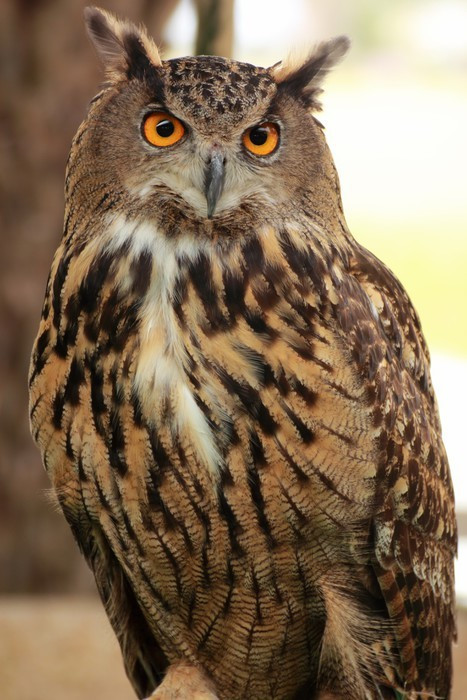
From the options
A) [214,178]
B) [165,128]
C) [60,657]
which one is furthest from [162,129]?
[60,657]

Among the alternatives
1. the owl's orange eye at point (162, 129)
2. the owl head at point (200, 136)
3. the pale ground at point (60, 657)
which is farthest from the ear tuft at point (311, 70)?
the pale ground at point (60, 657)

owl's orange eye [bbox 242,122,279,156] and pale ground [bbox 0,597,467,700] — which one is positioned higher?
owl's orange eye [bbox 242,122,279,156]

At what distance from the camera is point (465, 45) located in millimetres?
10836

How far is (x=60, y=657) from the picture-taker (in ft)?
11.1

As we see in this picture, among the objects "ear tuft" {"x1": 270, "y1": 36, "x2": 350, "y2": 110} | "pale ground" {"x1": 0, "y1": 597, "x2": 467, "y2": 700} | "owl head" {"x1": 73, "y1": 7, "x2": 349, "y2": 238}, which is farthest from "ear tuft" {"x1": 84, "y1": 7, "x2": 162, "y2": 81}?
"pale ground" {"x1": 0, "y1": 597, "x2": 467, "y2": 700}

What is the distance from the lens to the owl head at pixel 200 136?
5.65 feet

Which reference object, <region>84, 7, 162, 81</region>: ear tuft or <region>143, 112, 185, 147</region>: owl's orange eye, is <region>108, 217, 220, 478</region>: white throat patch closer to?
<region>143, 112, 185, 147</region>: owl's orange eye

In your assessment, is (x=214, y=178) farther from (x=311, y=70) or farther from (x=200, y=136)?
(x=311, y=70)

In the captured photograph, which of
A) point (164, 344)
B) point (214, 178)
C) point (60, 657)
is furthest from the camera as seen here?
point (60, 657)

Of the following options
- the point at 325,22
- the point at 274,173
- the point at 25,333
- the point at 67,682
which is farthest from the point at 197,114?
the point at 325,22

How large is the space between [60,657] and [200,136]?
7.05 ft

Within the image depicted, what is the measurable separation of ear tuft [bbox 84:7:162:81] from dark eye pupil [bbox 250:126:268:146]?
0.64ft

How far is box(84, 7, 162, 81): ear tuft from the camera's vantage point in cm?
183

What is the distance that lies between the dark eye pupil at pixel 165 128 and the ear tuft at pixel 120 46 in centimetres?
11
